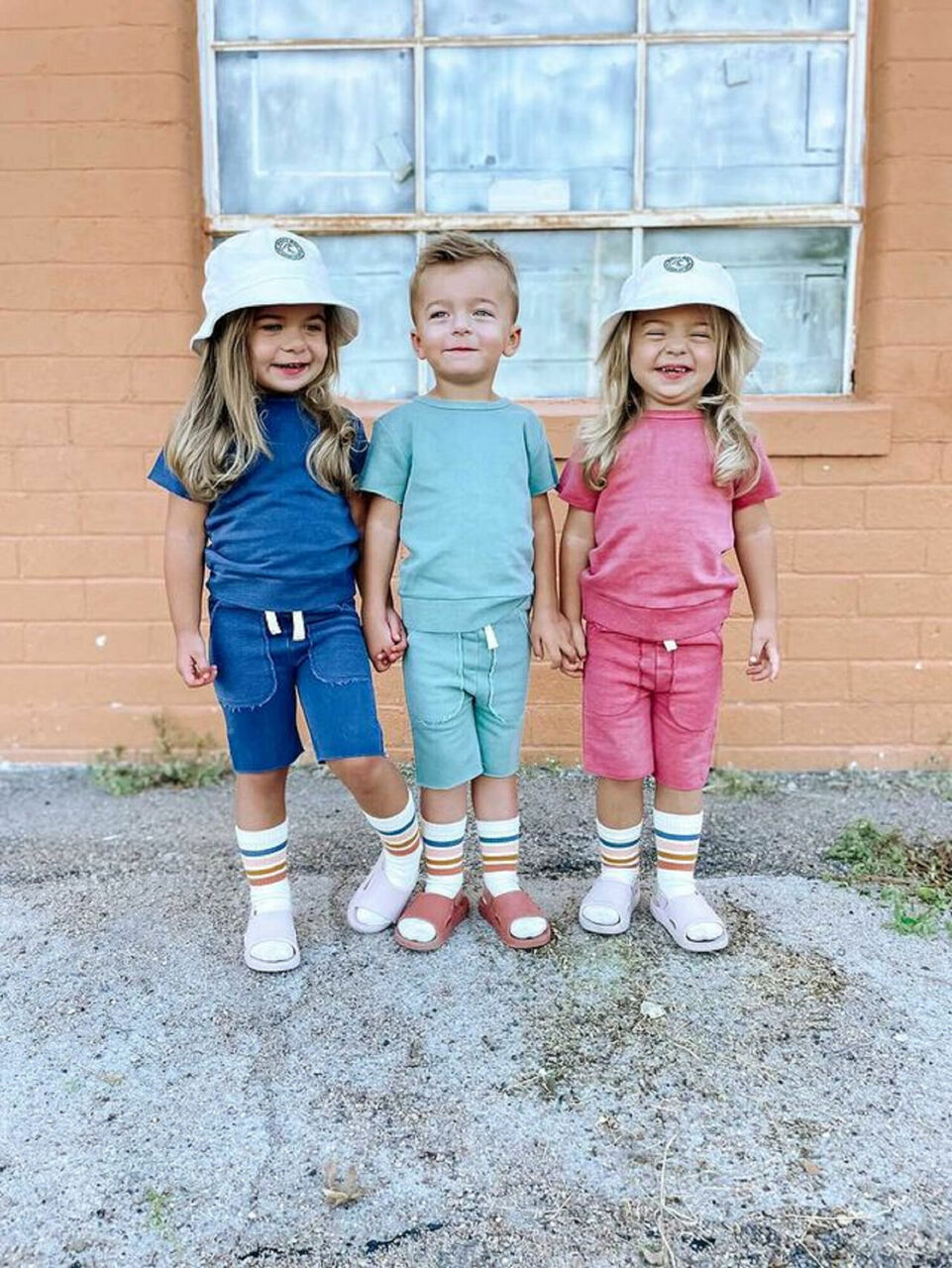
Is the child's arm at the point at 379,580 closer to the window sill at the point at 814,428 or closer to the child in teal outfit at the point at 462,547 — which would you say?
the child in teal outfit at the point at 462,547

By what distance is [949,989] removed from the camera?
2.53 metres

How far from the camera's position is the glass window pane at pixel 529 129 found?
3715mm

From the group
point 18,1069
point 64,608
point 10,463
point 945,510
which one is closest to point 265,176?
point 10,463

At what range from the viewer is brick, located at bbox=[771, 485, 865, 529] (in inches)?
149

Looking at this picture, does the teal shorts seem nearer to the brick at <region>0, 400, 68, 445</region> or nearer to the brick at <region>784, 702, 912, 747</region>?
the brick at <region>784, 702, 912, 747</region>

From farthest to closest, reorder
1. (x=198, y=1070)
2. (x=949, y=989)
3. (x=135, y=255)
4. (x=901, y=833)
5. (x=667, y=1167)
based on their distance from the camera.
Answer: (x=135, y=255) < (x=901, y=833) < (x=949, y=989) < (x=198, y=1070) < (x=667, y=1167)

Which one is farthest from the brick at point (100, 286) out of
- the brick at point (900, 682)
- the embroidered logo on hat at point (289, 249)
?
the brick at point (900, 682)

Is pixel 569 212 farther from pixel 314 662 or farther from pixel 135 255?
pixel 314 662

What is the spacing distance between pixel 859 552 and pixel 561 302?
1358 millimetres

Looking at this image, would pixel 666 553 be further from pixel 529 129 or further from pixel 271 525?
pixel 529 129

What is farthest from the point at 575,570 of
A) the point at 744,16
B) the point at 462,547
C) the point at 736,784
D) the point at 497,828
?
the point at 744,16

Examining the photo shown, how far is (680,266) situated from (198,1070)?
207cm

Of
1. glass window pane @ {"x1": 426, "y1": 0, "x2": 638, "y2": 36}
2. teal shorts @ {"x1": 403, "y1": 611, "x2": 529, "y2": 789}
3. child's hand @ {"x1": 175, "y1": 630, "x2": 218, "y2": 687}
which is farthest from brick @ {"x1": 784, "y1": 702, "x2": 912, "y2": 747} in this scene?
glass window pane @ {"x1": 426, "y1": 0, "x2": 638, "y2": 36}

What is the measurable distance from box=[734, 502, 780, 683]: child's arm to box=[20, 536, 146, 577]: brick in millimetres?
2177
